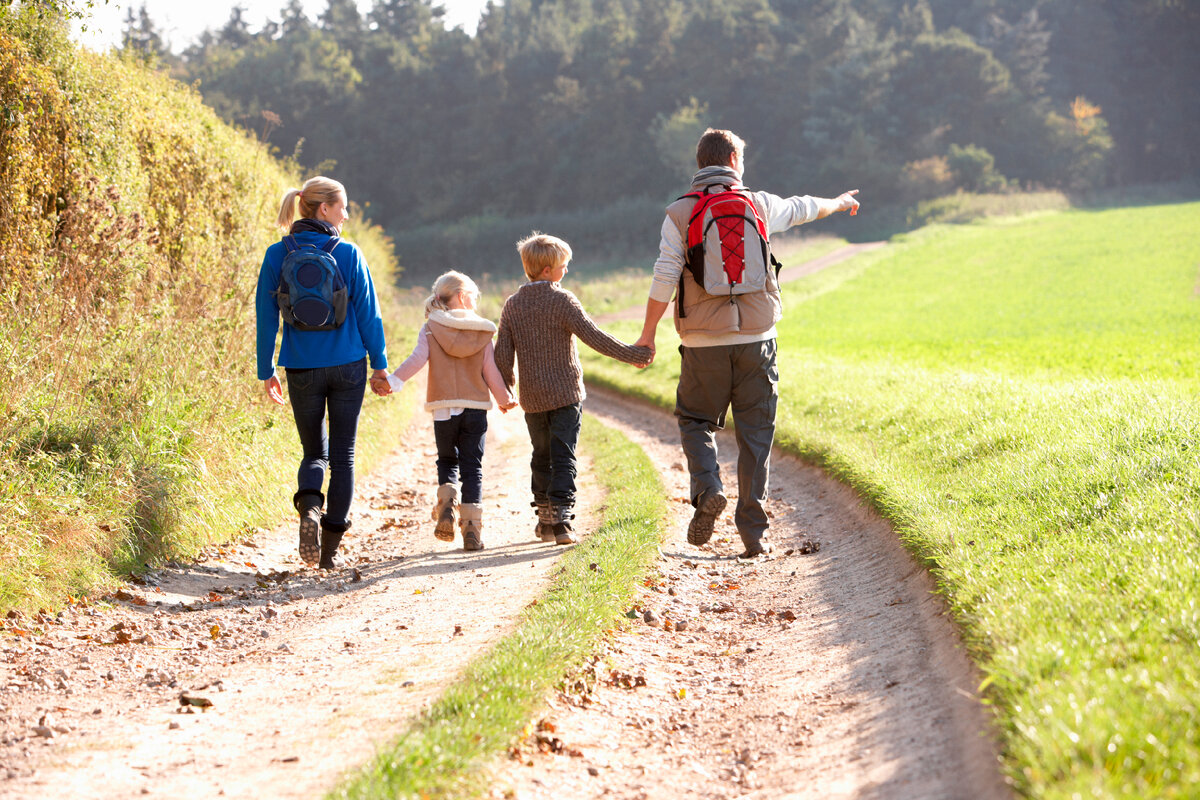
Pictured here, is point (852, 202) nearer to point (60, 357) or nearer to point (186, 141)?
point (60, 357)

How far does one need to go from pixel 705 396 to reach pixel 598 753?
3068 millimetres

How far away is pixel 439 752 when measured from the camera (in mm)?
3199

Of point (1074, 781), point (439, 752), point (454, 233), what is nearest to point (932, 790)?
point (1074, 781)

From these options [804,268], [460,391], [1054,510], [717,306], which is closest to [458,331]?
[460,391]

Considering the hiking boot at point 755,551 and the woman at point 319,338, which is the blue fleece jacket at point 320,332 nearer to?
the woman at point 319,338

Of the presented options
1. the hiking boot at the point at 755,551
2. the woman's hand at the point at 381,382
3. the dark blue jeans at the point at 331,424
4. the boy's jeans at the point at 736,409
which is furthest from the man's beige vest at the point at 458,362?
the hiking boot at the point at 755,551

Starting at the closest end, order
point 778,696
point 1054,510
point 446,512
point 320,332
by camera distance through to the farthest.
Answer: point 778,696
point 1054,510
point 320,332
point 446,512

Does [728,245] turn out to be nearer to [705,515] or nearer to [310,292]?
[705,515]

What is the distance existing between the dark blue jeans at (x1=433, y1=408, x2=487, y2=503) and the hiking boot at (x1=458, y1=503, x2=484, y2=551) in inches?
Result: 2.3

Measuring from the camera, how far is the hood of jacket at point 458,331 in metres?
6.79

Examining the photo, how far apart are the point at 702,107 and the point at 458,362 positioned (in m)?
66.9

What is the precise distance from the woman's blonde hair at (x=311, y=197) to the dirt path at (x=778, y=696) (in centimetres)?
311

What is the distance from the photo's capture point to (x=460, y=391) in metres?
6.91

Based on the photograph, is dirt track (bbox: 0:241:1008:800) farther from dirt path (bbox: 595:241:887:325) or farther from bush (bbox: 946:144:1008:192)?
bush (bbox: 946:144:1008:192)
